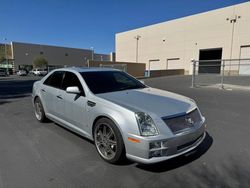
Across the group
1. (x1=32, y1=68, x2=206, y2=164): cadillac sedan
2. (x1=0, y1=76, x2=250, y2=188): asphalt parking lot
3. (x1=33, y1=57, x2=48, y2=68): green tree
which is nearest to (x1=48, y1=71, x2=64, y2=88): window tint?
(x1=32, y1=68, x2=206, y2=164): cadillac sedan

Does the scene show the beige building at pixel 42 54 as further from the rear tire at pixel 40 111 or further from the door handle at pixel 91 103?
the door handle at pixel 91 103

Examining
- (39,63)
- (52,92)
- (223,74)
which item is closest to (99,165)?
(52,92)

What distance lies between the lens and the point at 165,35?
114ft

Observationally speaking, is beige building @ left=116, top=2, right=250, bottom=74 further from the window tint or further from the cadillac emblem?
the window tint

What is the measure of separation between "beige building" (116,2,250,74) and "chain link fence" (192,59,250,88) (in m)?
2.41

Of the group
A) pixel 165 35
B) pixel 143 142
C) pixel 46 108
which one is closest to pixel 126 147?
pixel 143 142

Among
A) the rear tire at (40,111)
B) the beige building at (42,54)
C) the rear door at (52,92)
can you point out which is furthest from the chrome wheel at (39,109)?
the beige building at (42,54)

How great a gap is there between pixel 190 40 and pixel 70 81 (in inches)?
1210

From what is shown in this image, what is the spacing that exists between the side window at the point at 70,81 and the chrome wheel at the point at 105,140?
3.45 ft

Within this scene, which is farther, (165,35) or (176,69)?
(165,35)

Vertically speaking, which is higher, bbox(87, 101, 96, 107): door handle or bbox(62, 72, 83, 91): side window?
bbox(62, 72, 83, 91): side window

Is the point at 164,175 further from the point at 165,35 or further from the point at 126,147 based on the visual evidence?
the point at 165,35

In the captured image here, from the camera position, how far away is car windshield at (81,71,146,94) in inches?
151

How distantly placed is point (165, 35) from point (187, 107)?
1346 inches
